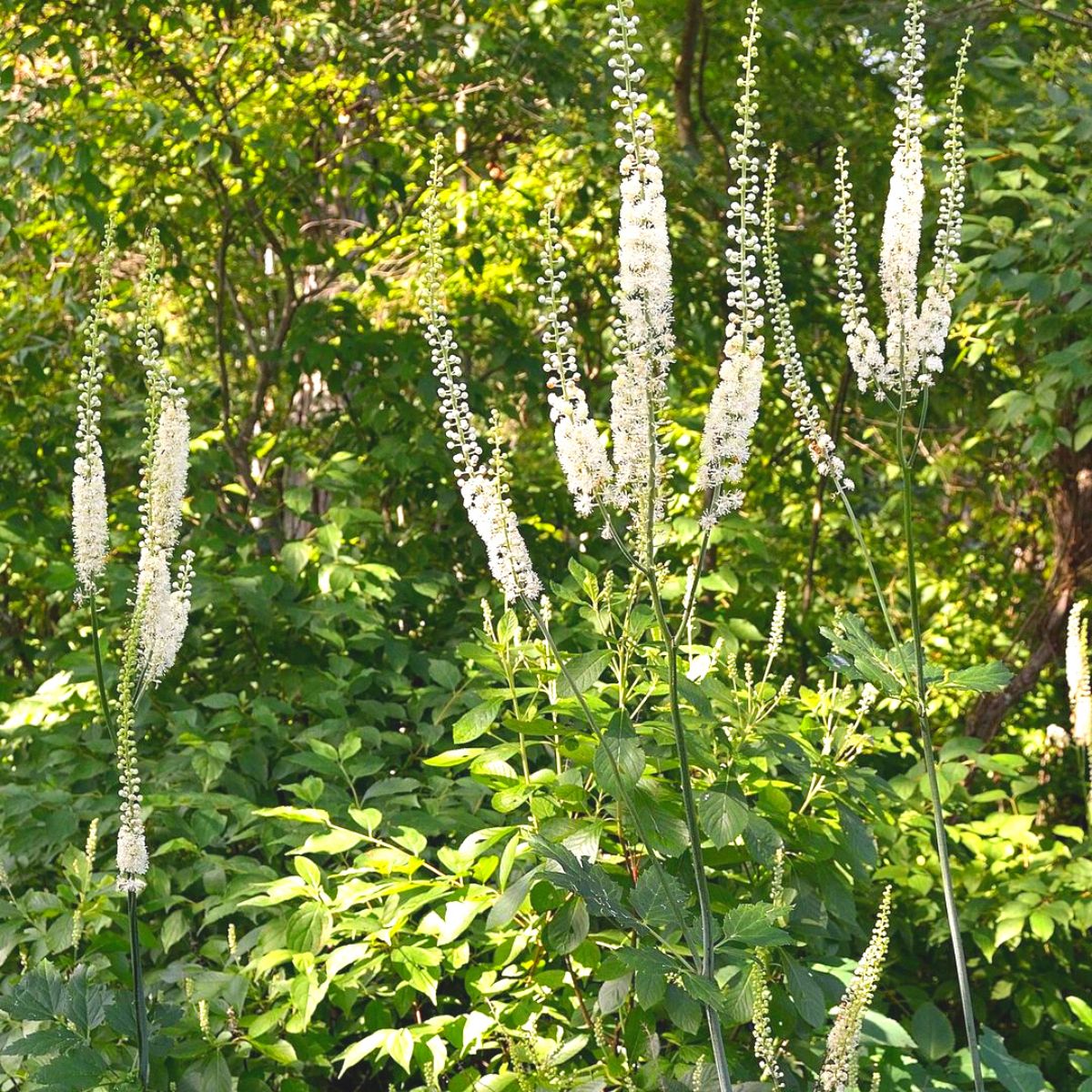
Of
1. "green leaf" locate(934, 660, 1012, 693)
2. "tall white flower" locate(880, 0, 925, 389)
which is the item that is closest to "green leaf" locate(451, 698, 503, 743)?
"green leaf" locate(934, 660, 1012, 693)

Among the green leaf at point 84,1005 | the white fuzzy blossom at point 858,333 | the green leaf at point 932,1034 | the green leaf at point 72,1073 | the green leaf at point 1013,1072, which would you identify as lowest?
the green leaf at point 932,1034

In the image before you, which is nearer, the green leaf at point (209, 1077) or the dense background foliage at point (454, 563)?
the green leaf at point (209, 1077)

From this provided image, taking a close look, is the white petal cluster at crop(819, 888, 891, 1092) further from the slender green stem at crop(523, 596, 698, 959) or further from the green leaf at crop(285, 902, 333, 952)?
the green leaf at crop(285, 902, 333, 952)

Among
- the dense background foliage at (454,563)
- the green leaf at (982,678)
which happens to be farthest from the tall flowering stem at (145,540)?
the green leaf at (982,678)

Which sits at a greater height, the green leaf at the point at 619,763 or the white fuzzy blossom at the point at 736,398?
the white fuzzy blossom at the point at 736,398

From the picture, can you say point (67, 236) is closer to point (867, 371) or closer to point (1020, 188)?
point (1020, 188)

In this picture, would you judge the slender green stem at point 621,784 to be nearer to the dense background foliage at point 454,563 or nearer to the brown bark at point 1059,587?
the dense background foliage at point 454,563

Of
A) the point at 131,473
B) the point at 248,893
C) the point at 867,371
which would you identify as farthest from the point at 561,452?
the point at 131,473

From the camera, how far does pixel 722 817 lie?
2.58 metres

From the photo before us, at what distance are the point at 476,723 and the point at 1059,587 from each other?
3.32m

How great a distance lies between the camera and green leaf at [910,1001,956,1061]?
3.35 meters

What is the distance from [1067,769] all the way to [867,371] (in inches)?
141

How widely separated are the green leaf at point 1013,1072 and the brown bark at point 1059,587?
2.31 meters

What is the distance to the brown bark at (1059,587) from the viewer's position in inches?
210
